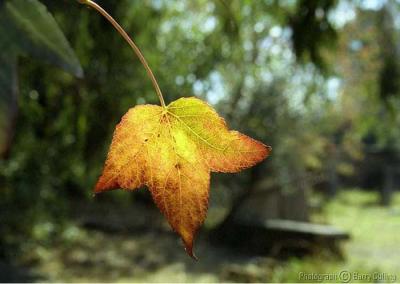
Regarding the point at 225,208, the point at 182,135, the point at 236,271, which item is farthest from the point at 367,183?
the point at 182,135

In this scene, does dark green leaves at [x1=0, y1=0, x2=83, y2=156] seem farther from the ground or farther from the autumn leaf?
the ground

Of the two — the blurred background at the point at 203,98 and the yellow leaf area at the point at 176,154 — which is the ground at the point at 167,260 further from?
the yellow leaf area at the point at 176,154

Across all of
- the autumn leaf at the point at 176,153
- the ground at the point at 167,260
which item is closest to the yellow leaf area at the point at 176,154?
the autumn leaf at the point at 176,153

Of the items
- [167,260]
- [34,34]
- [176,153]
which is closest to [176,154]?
[176,153]

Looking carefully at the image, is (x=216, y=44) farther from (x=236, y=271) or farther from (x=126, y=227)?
(x=126, y=227)

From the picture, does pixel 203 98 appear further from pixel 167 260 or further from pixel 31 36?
pixel 31 36
